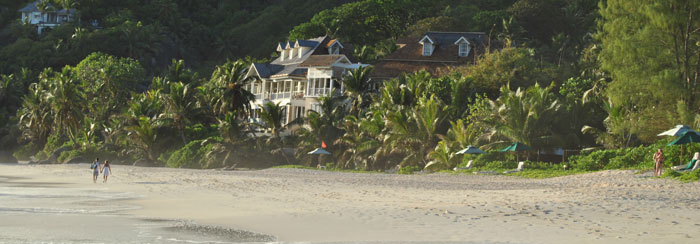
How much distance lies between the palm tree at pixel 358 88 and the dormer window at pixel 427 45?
1247cm

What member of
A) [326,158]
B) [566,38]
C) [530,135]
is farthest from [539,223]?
[566,38]

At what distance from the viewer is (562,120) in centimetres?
3591

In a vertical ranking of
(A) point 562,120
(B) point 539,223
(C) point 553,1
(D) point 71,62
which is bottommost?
(B) point 539,223

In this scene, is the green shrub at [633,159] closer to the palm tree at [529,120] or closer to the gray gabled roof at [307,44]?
the palm tree at [529,120]

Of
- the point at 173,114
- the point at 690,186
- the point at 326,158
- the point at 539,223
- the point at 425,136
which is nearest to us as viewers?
the point at 539,223

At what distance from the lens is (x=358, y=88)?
153 feet

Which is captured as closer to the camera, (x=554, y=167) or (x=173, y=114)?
(x=554, y=167)

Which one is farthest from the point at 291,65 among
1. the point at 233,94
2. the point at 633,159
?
the point at 633,159

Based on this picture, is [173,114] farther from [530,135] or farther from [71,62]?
[71,62]

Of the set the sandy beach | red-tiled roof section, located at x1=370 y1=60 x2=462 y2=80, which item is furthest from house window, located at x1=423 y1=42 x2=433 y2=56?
the sandy beach

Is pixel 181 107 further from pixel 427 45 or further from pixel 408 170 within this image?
pixel 408 170

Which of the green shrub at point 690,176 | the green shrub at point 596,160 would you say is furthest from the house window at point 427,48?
the green shrub at point 690,176

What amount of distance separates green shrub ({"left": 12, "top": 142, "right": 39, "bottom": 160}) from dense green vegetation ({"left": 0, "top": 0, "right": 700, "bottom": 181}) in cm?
13

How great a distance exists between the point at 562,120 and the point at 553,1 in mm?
46822
